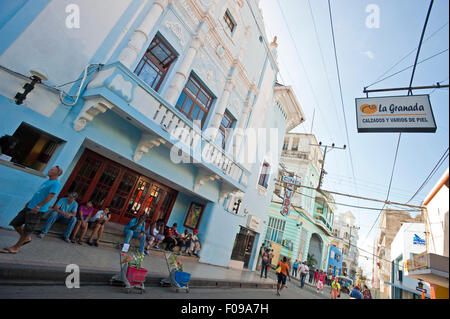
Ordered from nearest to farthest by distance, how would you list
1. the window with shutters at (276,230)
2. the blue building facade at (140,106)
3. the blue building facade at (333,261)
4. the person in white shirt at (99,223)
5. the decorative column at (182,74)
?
1. the blue building facade at (140,106)
2. the person in white shirt at (99,223)
3. the decorative column at (182,74)
4. the window with shutters at (276,230)
5. the blue building facade at (333,261)

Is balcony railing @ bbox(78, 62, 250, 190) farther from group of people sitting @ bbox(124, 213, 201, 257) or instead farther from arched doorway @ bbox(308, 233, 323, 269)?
arched doorway @ bbox(308, 233, 323, 269)

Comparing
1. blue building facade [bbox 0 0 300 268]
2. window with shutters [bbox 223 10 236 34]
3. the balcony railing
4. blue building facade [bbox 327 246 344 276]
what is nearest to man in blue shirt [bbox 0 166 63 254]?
blue building facade [bbox 0 0 300 268]

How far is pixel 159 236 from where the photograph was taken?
9.37 m

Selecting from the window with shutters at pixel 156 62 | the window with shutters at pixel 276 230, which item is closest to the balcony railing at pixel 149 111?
the window with shutters at pixel 156 62

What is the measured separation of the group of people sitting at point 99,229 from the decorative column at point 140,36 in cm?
460

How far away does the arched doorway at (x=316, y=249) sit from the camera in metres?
29.1

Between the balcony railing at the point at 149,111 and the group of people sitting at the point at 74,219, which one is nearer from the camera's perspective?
the group of people sitting at the point at 74,219

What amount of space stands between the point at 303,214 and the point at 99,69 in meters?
21.6

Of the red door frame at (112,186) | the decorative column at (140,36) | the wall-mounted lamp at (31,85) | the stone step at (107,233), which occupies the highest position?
the decorative column at (140,36)

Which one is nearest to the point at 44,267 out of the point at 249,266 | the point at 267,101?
the point at 249,266

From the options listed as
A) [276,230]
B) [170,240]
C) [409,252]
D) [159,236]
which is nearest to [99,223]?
[159,236]

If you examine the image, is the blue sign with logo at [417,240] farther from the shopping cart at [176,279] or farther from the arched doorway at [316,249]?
the shopping cart at [176,279]

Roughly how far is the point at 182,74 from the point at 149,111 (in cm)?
274

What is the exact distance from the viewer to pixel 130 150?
8.20m
